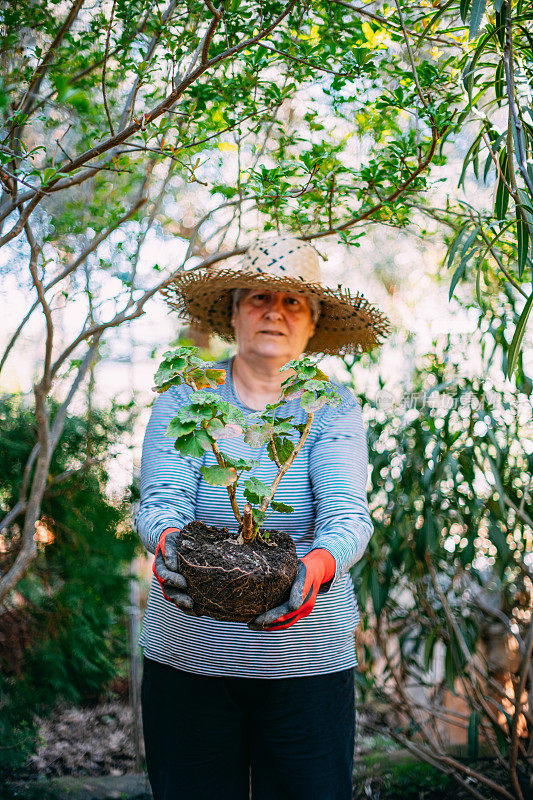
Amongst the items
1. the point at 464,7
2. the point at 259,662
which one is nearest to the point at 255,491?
the point at 259,662

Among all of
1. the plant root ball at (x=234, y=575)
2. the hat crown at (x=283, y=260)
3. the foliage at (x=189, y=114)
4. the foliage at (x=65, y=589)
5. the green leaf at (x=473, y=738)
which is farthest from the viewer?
the foliage at (x=65, y=589)

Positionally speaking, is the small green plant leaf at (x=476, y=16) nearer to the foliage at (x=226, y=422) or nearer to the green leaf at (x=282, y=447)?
the foliage at (x=226, y=422)

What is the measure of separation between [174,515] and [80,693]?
177 centimetres

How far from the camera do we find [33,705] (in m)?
2.58

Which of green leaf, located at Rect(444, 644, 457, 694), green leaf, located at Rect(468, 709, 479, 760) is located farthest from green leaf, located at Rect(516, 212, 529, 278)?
green leaf, located at Rect(468, 709, 479, 760)

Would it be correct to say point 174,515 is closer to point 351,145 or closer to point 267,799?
point 267,799

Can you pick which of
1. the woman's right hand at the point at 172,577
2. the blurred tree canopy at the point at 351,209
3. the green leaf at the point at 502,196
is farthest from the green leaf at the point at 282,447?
the green leaf at the point at 502,196

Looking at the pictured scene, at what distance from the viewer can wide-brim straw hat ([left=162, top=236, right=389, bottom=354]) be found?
5.77 feet

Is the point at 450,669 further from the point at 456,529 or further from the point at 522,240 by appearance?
the point at 522,240

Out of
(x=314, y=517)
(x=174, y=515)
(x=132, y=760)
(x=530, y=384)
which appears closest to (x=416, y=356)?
(x=530, y=384)

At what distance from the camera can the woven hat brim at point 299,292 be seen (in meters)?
1.79

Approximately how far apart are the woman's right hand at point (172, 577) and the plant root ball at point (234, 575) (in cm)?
1

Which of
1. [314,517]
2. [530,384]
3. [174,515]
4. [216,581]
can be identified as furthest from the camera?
[530,384]

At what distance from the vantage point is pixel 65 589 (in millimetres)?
2719
